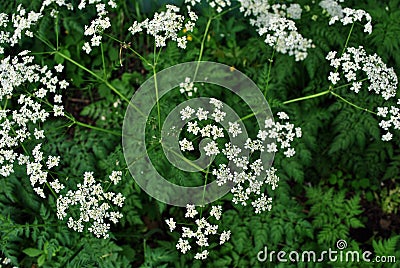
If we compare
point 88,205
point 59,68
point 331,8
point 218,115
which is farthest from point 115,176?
point 331,8

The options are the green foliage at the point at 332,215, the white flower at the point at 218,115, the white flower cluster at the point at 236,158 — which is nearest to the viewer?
the white flower cluster at the point at 236,158

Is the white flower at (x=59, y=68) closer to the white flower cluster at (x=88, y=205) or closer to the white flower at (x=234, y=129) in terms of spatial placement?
the white flower cluster at (x=88, y=205)

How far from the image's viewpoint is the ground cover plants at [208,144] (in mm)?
3596

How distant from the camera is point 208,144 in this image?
342cm

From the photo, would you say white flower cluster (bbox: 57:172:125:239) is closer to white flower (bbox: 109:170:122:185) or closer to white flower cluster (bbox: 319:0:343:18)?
white flower (bbox: 109:170:122:185)

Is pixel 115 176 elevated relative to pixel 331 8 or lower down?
lower down

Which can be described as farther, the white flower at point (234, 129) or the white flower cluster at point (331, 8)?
the white flower cluster at point (331, 8)

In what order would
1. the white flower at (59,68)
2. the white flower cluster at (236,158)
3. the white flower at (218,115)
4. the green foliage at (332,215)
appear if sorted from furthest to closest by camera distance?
the green foliage at (332,215)
the white flower at (59,68)
the white flower at (218,115)
the white flower cluster at (236,158)

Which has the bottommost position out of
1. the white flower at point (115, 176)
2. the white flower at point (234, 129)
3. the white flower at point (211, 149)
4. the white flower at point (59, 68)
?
the white flower at point (115, 176)

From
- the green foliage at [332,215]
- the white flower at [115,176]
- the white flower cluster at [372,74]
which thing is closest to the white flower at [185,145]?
the white flower at [115,176]

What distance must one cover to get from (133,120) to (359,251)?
7.69 feet

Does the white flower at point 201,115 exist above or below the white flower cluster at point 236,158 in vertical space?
above

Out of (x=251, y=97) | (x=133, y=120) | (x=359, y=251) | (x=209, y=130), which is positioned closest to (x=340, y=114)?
(x=251, y=97)

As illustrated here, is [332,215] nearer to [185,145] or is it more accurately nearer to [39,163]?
[185,145]
